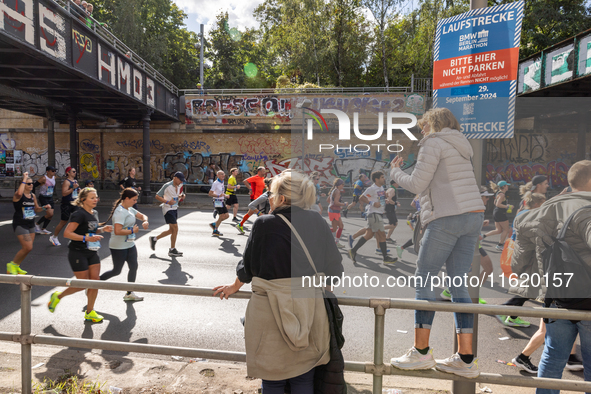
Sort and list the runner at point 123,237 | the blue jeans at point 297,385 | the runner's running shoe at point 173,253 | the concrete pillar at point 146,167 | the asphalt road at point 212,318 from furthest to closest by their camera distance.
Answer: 1. the concrete pillar at point 146,167
2. the runner's running shoe at point 173,253
3. the runner at point 123,237
4. the asphalt road at point 212,318
5. the blue jeans at point 297,385

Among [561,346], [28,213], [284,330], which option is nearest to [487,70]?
[561,346]

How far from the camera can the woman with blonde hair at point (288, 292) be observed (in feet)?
7.17

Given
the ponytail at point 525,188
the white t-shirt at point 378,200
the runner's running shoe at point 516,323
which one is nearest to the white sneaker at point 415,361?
the white t-shirt at point 378,200

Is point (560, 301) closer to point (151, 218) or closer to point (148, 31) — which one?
point (151, 218)

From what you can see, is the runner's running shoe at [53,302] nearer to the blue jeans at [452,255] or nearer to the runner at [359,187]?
the runner at [359,187]

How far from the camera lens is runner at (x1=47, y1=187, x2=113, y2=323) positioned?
5.00 metres

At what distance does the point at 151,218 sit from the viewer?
14547 millimetres

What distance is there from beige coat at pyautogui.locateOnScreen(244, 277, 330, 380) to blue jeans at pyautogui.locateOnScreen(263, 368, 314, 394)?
0.11 meters

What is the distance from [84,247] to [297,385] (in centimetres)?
391

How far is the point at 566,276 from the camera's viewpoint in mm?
2521

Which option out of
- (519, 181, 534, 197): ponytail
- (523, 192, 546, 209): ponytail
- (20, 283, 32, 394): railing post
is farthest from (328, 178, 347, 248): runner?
(519, 181, 534, 197): ponytail

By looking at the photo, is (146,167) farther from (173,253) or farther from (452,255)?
(452,255)

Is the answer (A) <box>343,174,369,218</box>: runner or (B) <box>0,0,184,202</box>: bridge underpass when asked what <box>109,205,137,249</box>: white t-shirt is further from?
(B) <box>0,0,184,202</box>: bridge underpass

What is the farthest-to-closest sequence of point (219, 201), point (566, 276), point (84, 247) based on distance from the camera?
point (219, 201), point (84, 247), point (566, 276)
